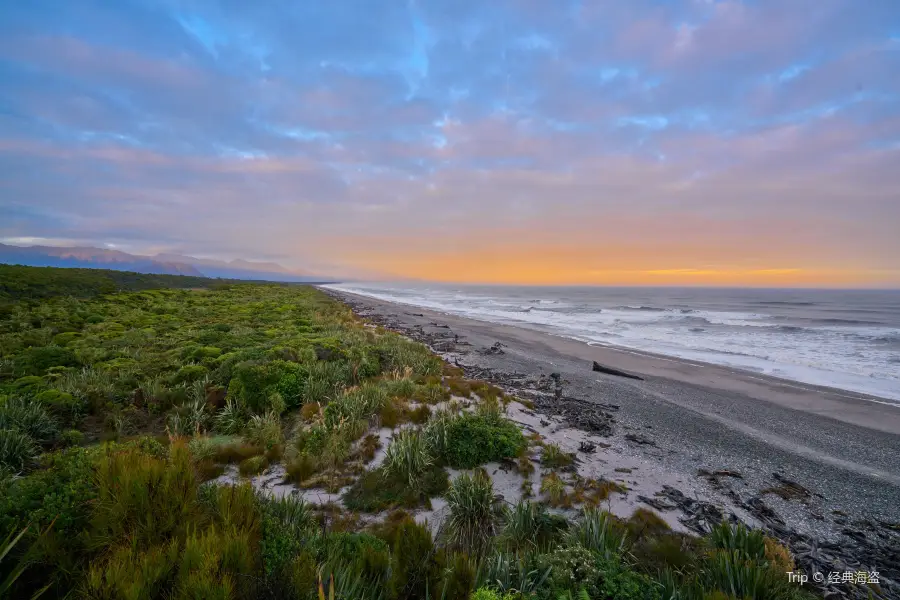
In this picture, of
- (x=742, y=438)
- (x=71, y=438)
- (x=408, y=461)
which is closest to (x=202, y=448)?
(x=71, y=438)

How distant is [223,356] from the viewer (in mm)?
10195

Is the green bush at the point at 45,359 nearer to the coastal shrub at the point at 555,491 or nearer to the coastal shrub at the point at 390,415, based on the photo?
the coastal shrub at the point at 390,415

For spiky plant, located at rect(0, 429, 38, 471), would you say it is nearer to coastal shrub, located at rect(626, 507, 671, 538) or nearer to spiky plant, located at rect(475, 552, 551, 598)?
spiky plant, located at rect(475, 552, 551, 598)

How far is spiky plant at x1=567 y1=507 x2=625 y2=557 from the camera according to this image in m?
3.73

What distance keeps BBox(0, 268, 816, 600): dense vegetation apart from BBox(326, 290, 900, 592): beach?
1978 mm

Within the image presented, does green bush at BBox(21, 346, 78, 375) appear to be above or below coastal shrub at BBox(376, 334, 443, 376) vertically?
above

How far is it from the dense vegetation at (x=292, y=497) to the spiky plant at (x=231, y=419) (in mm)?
37

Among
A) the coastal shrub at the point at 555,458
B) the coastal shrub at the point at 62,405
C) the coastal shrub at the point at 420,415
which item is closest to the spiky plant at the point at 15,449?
the coastal shrub at the point at 62,405

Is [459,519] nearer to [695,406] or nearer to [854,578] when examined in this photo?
[854,578]

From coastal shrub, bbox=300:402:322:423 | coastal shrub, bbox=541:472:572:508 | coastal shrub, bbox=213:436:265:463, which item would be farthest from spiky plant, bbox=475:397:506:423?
coastal shrub, bbox=213:436:265:463

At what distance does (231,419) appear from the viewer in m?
7.41

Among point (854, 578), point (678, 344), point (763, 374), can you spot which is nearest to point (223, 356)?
point (854, 578)

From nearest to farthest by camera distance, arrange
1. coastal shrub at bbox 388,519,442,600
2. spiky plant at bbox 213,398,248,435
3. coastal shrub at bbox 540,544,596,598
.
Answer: coastal shrub at bbox 388,519,442,600
coastal shrub at bbox 540,544,596,598
spiky plant at bbox 213,398,248,435

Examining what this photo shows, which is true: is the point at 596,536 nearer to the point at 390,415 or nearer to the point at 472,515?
the point at 472,515
